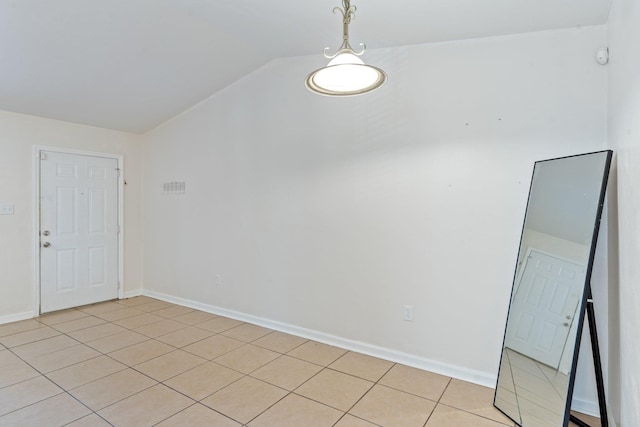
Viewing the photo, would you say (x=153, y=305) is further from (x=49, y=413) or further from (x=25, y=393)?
(x=49, y=413)

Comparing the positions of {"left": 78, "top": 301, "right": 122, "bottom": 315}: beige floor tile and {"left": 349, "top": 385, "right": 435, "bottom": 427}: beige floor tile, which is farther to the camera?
{"left": 78, "top": 301, "right": 122, "bottom": 315}: beige floor tile

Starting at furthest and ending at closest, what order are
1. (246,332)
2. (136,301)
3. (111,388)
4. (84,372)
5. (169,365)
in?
(136,301)
(246,332)
(169,365)
(84,372)
(111,388)

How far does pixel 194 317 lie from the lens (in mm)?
4199

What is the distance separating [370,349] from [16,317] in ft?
13.3

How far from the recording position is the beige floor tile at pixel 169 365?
280 centimetres

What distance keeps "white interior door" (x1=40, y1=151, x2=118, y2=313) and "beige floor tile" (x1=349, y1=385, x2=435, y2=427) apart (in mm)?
4081

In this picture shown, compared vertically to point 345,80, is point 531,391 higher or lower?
lower

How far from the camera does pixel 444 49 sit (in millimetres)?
2770

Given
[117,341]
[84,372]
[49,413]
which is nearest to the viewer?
[49,413]

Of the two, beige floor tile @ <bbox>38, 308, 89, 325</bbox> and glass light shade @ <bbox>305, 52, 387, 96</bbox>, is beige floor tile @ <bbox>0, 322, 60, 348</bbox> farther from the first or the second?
glass light shade @ <bbox>305, 52, 387, 96</bbox>

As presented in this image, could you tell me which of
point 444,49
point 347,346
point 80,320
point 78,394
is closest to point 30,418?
point 78,394

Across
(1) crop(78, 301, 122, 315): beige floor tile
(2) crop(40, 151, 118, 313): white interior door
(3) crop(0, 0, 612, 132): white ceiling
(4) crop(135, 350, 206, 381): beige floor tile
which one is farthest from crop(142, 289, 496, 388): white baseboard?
(3) crop(0, 0, 612, 132): white ceiling

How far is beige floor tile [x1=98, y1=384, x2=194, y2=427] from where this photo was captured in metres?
2.20

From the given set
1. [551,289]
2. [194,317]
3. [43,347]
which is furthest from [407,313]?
[43,347]
